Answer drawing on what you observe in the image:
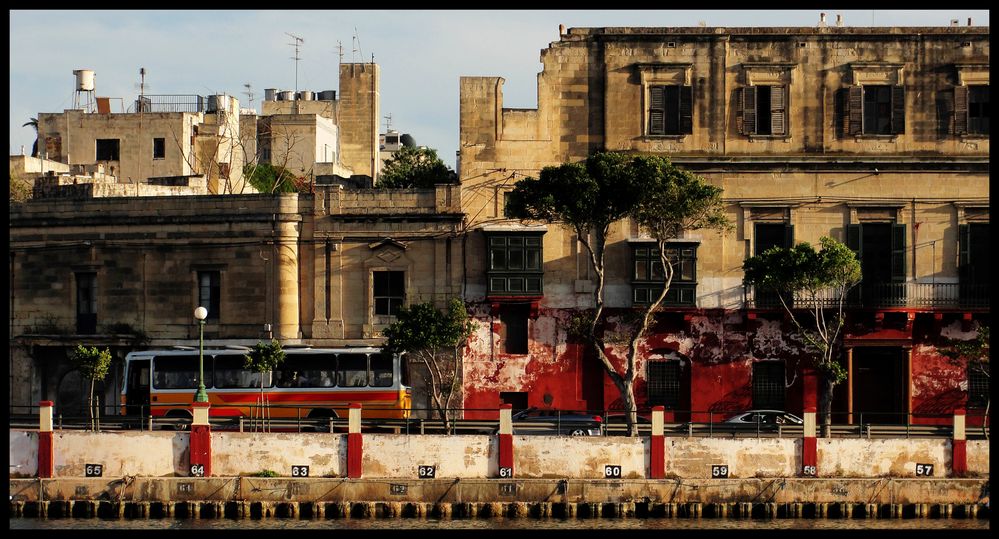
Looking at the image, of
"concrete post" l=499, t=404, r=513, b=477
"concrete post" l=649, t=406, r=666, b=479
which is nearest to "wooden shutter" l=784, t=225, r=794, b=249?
"concrete post" l=649, t=406, r=666, b=479

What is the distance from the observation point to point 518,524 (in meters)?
43.0

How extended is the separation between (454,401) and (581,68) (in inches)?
454

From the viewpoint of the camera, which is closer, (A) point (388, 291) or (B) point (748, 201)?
(B) point (748, 201)

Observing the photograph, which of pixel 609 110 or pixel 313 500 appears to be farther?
pixel 609 110

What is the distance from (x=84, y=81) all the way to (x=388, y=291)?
1375 inches

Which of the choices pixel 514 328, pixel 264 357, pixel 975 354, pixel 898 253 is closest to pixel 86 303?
pixel 264 357

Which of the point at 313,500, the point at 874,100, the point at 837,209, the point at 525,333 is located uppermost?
the point at 874,100

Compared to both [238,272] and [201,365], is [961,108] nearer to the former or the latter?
[238,272]

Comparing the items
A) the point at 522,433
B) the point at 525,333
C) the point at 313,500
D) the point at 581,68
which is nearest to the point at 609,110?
the point at 581,68

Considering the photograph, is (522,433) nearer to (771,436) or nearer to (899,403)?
(771,436)

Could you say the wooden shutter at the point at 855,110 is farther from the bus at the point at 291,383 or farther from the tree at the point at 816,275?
the bus at the point at 291,383

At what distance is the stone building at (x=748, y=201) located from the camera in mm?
54125

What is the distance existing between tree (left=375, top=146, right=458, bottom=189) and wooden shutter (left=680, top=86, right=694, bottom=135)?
13.8 metres

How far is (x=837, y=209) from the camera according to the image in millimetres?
54469
